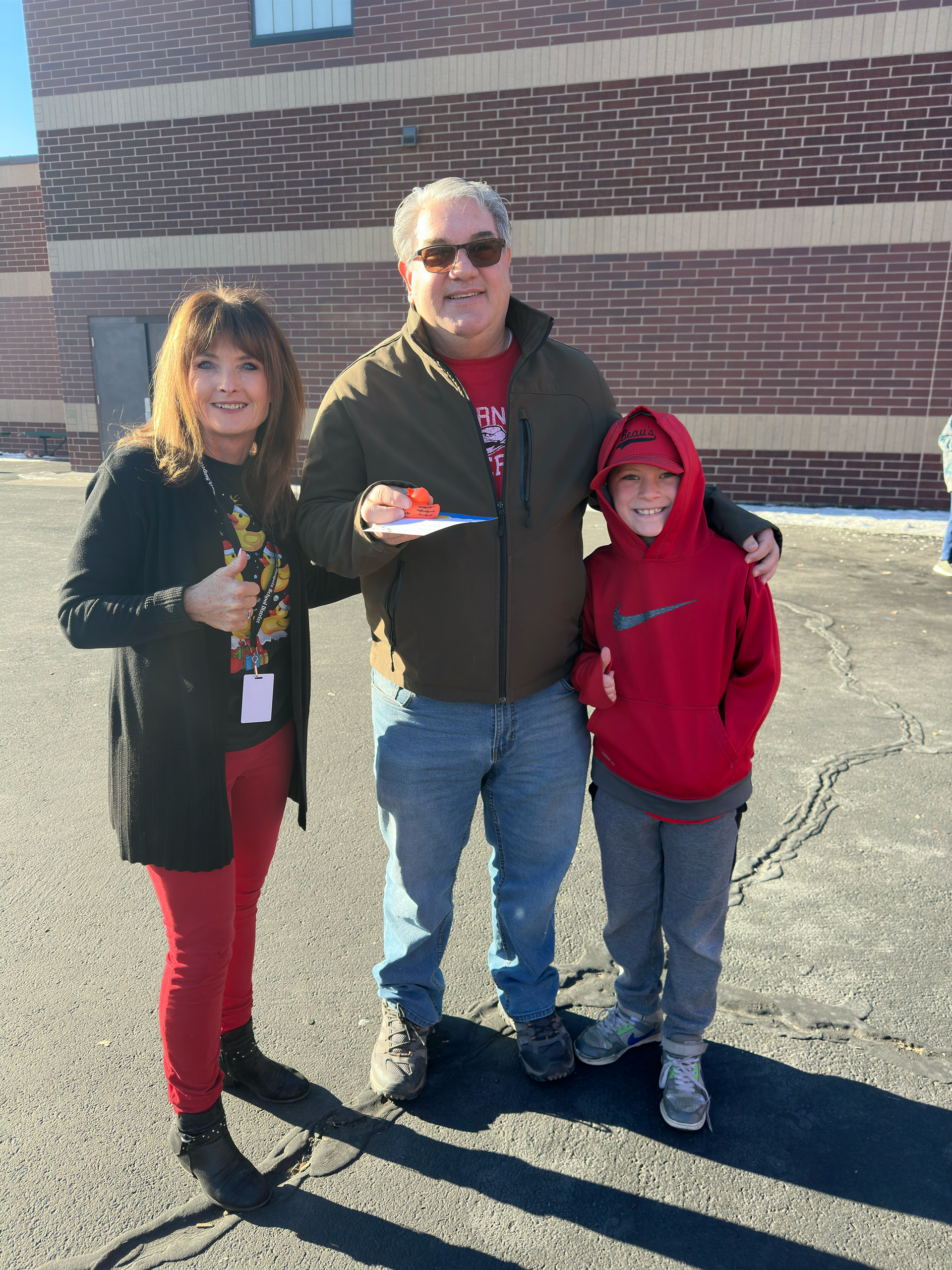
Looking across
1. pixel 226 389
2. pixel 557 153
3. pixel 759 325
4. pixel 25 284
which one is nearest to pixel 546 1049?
pixel 226 389

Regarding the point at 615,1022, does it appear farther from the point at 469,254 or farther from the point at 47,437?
the point at 47,437

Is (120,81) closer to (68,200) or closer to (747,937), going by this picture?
(68,200)

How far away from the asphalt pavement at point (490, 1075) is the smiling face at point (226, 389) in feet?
5.91

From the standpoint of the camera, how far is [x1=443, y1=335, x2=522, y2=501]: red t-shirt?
2336 mm

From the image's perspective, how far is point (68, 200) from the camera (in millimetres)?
14227

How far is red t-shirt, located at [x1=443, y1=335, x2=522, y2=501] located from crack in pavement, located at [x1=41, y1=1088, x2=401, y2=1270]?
170 centimetres

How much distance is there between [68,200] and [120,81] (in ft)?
6.49

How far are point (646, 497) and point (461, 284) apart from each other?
0.72m

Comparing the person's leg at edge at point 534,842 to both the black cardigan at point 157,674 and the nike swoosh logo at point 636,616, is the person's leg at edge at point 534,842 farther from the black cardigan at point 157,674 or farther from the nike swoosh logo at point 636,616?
the black cardigan at point 157,674

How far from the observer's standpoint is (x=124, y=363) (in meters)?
14.5

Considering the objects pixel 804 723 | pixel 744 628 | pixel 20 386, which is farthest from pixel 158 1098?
pixel 20 386

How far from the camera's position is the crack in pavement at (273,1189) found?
1994mm

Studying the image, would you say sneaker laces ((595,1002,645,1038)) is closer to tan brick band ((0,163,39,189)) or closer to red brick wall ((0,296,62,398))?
red brick wall ((0,296,62,398))

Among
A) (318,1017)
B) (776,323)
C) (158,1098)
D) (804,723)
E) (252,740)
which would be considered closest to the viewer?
(252,740)
